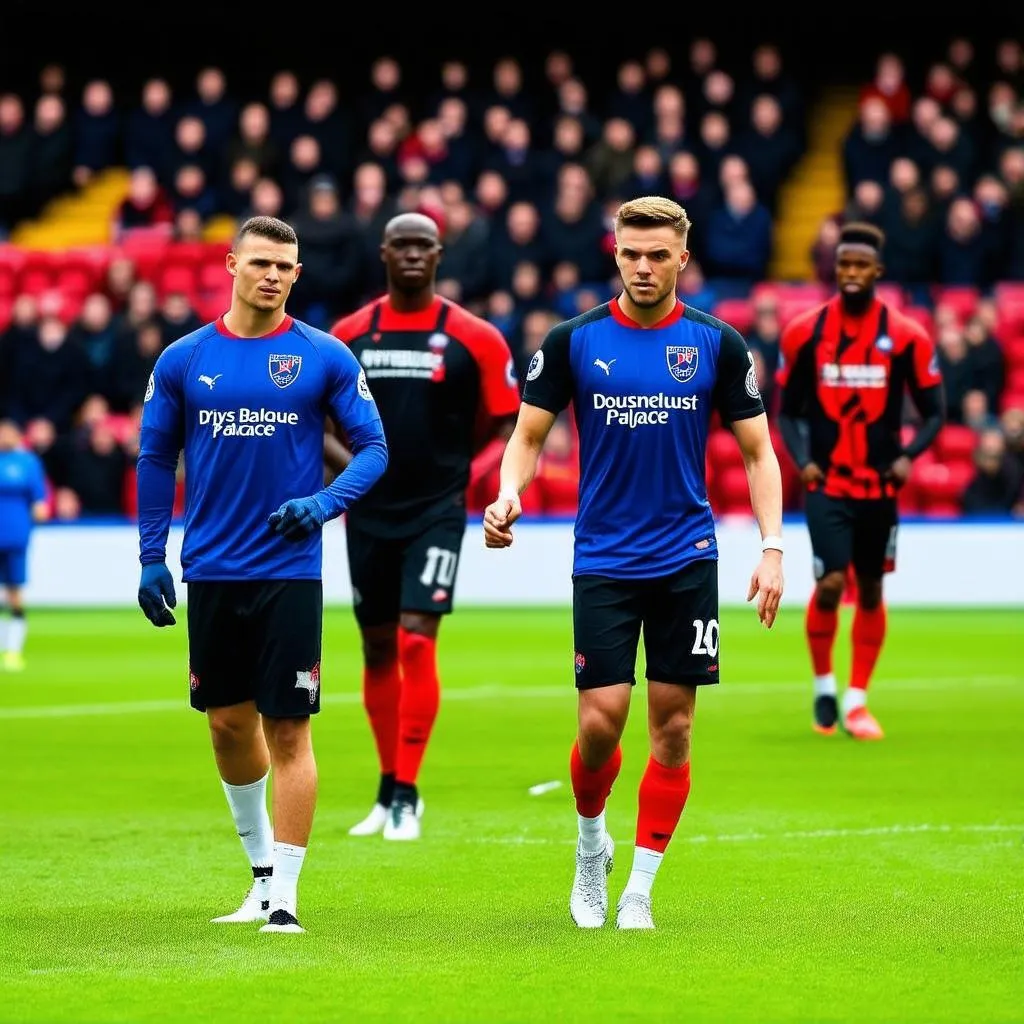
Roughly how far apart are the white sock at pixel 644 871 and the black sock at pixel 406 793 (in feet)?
7.50

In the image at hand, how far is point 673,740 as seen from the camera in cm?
733

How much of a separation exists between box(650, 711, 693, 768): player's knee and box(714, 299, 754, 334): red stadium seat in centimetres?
1629

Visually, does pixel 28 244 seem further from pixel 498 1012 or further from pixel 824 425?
pixel 498 1012

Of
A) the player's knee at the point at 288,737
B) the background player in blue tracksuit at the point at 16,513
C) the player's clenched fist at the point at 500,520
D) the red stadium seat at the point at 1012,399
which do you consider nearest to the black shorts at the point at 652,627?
the player's clenched fist at the point at 500,520

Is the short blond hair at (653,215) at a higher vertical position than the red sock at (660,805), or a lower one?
higher

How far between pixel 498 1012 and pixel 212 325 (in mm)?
2586

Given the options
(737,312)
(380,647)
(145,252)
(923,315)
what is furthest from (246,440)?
(145,252)

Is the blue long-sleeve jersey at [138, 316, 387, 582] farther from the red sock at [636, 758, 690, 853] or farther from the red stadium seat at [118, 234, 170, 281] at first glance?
the red stadium seat at [118, 234, 170, 281]

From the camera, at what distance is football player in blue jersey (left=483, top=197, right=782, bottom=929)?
730cm

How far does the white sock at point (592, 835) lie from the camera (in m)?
7.41

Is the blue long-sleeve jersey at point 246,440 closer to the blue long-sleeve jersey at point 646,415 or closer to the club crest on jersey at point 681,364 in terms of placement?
the blue long-sleeve jersey at point 646,415

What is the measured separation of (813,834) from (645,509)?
2.51 m

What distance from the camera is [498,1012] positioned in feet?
19.9

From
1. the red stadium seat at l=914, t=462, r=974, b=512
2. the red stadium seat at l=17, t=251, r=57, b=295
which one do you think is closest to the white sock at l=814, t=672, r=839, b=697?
the red stadium seat at l=914, t=462, r=974, b=512
